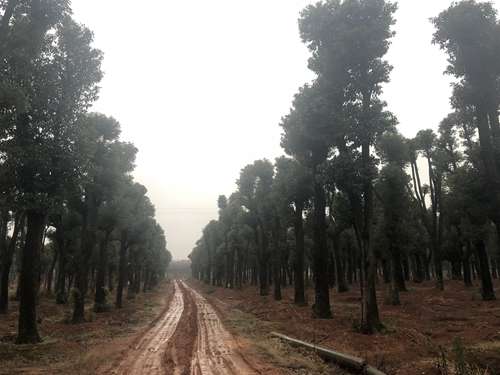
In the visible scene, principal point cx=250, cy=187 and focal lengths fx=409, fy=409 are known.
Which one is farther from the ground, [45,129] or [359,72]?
[359,72]

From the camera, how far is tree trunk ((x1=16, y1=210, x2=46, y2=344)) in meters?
16.7

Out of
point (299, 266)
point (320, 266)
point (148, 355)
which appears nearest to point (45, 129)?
point (148, 355)

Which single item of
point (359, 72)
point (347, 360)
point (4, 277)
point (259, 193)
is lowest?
point (347, 360)

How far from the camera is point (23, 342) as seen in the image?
53.7 ft

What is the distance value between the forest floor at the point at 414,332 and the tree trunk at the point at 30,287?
9.47 metres

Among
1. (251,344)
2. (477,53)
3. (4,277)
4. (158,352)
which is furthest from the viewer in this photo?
(4,277)

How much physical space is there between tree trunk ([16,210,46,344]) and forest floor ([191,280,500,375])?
9.47 m

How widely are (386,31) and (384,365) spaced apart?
48.4 feet

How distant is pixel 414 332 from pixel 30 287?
51.9ft

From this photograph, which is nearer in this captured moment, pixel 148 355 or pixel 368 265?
pixel 148 355

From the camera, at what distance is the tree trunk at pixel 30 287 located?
1666 cm

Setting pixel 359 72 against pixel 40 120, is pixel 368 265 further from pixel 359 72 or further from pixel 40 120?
pixel 40 120

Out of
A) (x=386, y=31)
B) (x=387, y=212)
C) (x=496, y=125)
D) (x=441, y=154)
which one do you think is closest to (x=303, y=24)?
(x=386, y=31)

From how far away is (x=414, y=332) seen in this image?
16.2m
